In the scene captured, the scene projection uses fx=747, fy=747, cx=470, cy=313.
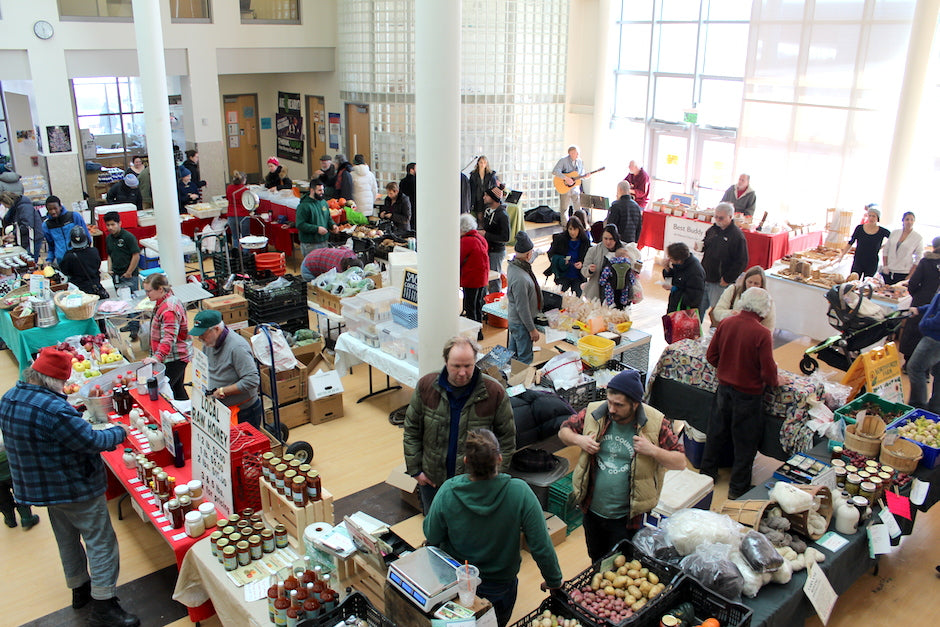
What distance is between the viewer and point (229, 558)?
4234mm

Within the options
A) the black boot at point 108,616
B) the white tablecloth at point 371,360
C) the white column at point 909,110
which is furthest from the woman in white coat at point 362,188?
the black boot at point 108,616

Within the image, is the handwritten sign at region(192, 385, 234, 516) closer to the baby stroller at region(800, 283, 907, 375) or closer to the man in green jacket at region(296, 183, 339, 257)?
the man in green jacket at region(296, 183, 339, 257)

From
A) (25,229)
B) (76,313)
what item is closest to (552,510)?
(76,313)

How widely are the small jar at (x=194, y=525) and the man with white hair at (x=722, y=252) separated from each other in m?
6.27

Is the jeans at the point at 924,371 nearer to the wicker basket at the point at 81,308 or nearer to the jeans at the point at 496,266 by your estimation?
the jeans at the point at 496,266

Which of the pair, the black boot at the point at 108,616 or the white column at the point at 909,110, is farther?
the white column at the point at 909,110

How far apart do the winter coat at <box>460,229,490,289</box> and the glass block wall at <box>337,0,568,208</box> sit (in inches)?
246

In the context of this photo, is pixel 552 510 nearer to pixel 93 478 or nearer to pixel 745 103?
pixel 93 478

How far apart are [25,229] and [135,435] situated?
5.89 meters

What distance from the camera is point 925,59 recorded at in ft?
35.2

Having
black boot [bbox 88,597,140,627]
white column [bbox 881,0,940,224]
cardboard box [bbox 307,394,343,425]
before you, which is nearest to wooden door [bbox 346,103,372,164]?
cardboard box [bbox 307,394,343,425]

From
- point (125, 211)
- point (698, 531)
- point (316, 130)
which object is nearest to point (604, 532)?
point (698, 531)

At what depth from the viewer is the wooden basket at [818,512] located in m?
4.45

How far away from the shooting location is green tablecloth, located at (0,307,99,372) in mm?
7988
